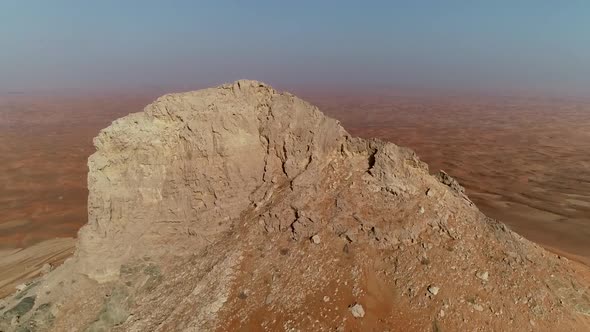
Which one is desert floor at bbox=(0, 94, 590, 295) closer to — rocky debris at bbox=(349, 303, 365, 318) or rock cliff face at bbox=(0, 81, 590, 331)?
rock cliff face at bbox=(0, 81, 590, 331)

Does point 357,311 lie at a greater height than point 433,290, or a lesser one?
lesser

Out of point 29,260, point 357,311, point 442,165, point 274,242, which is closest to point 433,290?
point 357,311

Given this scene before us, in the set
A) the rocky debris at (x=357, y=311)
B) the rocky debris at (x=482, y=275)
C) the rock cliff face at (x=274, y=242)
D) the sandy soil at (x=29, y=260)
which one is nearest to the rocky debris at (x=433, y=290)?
the rock cliff face at (x=274, y=242)

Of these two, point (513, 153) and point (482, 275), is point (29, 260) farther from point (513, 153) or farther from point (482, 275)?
point (513, 153)

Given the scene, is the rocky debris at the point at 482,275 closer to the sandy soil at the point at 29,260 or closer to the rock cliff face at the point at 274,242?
the rock cliff face at the point at 274,242

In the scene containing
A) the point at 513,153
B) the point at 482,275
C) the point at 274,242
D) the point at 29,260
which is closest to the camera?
the point at 482,275

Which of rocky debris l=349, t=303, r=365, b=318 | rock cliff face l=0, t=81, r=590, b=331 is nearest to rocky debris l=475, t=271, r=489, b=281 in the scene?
rock cliff face l=0, t=81, r=590, b=331

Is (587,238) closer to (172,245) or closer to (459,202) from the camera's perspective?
(459,202)
